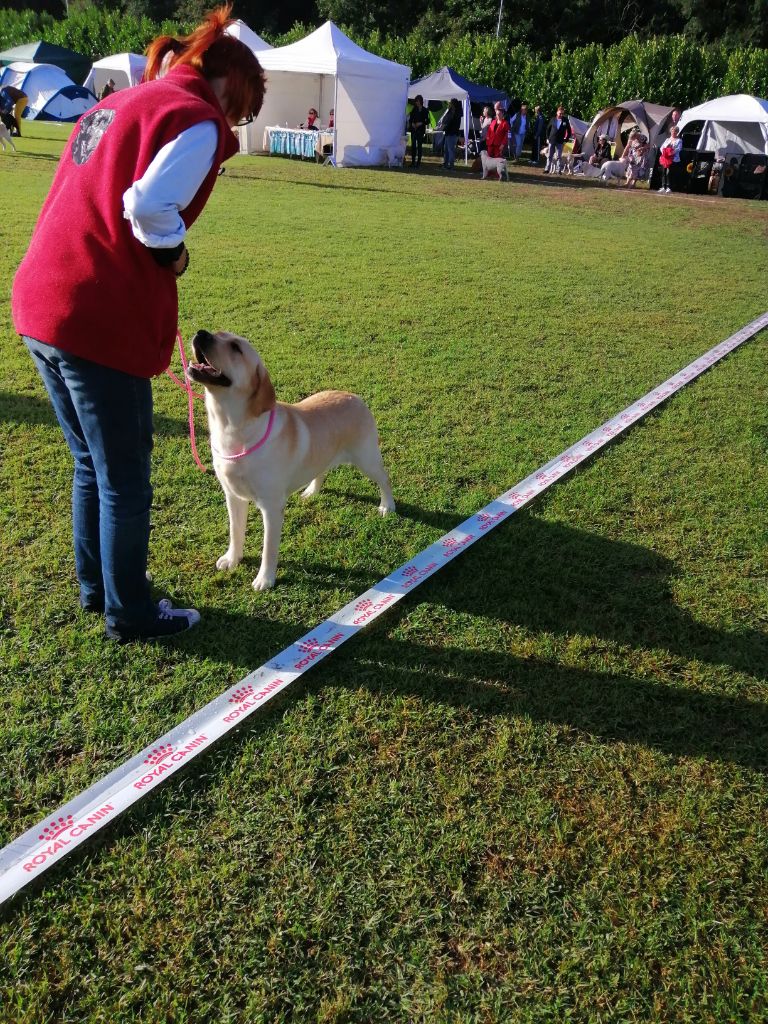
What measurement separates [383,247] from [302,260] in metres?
1.81

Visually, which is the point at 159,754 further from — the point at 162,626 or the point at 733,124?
the point at 733,124

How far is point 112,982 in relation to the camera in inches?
71.0

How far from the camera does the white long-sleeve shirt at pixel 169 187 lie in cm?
200

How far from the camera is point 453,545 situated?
3.73 metres

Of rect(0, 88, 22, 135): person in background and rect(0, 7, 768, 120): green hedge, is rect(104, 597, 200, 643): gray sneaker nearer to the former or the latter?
rect(0, 88, 22, 135): person in background

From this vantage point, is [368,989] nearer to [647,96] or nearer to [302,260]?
[302,260]

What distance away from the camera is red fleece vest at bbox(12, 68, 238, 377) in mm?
2109

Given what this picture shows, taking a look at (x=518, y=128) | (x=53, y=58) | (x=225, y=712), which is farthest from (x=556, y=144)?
(x=225, y=712)

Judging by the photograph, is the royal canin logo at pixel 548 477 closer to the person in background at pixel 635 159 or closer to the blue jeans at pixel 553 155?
the person in background at pixel 635 159

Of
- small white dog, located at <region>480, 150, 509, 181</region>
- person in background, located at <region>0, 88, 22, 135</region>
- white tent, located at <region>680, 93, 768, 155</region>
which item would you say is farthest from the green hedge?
person in background, located at <region>0, 88, 22, 135</region>

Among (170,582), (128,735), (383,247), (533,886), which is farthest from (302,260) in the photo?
(533,886)

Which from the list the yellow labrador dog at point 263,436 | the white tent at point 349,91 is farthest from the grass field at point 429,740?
the white tent at point 349,91

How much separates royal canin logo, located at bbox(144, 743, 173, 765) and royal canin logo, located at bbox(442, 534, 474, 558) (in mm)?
1703

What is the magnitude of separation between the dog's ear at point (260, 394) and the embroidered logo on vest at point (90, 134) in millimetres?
940
